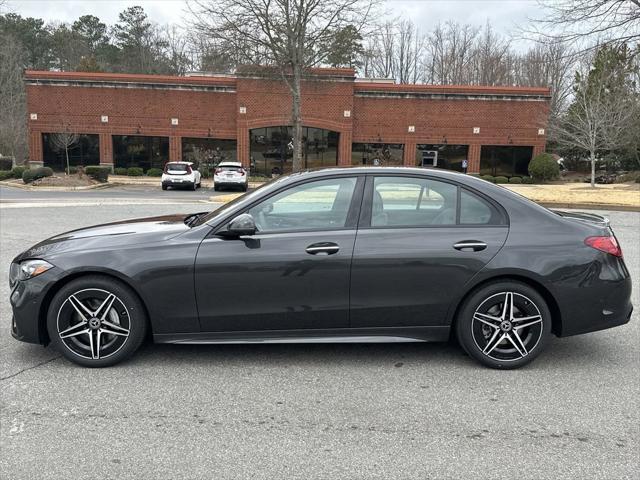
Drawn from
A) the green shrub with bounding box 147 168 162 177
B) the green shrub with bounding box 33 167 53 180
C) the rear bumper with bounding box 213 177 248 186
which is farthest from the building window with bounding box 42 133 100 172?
the rear bumper with bounding box 213 177 248 186

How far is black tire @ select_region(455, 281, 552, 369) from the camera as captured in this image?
158 inches

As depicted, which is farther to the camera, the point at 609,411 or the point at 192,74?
the point at 192,74

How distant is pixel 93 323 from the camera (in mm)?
3941

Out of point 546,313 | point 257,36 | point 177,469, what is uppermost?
point 257,36

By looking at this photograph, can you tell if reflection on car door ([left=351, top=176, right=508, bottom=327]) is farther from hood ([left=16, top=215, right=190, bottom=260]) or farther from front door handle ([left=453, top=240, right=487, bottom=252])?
hood ([left=16, top=215, right=190, bottom=260])

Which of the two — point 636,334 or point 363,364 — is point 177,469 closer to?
point 363,364

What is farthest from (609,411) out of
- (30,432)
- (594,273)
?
(30,432)

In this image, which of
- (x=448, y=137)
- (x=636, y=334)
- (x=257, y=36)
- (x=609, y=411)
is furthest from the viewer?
(x=448, y=137)

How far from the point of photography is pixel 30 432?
3.10 meters

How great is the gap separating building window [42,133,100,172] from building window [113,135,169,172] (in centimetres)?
141

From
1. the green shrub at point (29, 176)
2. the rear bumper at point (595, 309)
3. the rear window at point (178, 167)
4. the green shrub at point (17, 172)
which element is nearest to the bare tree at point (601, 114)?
the rear window at point (178, 167)

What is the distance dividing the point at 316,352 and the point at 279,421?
46.5 inches

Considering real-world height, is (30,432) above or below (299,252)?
below

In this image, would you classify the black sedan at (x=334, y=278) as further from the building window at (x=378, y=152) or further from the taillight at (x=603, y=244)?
the building window at (x=378, y=152)
